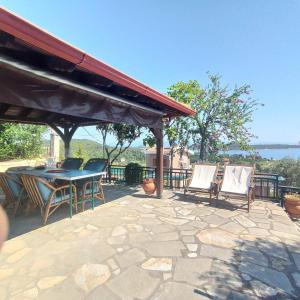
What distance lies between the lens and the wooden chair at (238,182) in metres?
5.57

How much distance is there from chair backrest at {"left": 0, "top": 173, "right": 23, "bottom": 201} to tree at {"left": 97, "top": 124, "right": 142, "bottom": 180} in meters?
4.66

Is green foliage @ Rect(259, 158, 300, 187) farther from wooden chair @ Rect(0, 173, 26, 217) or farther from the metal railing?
wooden chair @ Rect(0, 173, 26, 217)

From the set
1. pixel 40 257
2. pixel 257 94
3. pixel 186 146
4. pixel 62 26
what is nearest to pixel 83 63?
pixel 40 257

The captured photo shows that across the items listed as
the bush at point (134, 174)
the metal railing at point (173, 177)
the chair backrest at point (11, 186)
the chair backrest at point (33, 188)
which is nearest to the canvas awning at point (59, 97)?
the chair backrest at point (33, 188)

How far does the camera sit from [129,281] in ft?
8.49

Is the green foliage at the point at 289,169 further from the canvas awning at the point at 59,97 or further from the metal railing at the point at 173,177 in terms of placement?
the canvas awning at the point at 59,97

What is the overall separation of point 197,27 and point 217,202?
22.3ft

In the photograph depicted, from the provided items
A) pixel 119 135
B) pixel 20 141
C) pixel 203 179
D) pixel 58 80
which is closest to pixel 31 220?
pixel 58 80

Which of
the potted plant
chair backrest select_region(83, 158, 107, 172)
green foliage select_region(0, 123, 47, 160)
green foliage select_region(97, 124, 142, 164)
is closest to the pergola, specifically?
chair backrest select_region(83, 158, 107, 172)

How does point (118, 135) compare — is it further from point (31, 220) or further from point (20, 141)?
point (31, 220)

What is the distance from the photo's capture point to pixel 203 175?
641 centimetres

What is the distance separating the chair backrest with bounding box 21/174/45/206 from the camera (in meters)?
4.16

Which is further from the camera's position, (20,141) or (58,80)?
(20,141)

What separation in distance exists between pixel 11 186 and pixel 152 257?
3.20 meters
